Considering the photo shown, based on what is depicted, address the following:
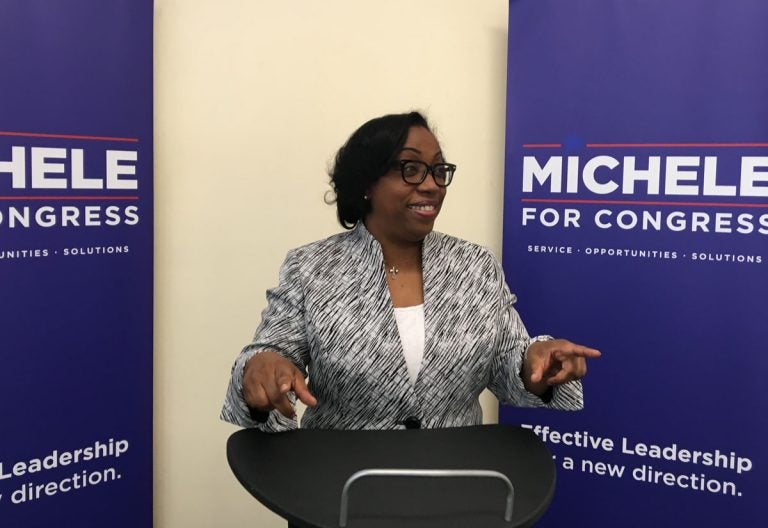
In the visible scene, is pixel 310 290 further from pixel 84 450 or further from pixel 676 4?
pixel 676 4

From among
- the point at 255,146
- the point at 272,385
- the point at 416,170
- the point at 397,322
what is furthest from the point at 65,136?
the point at 272,385

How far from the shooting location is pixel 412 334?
5.70 ft

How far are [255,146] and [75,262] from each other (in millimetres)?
771

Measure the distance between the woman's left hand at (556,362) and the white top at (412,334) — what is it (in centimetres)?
25

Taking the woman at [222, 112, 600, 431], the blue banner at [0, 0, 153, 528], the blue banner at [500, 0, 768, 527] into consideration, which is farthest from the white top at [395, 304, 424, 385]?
the blue banner at [0, 0, 153, 528]

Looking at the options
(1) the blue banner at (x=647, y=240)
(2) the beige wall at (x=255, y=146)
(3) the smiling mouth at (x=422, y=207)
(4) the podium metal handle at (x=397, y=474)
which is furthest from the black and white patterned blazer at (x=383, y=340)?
(2) the beige wall at (x=255, y=146)

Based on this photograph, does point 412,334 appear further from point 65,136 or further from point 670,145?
point 65,136

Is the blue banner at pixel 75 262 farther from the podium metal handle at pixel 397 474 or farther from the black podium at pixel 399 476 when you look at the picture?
the podium metal handle at pixel 397 474

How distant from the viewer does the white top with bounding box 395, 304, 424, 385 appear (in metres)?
1.70

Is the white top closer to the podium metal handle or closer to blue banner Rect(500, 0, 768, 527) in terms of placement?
the podium metal handle

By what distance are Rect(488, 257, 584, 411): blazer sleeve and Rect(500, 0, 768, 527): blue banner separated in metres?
0.85

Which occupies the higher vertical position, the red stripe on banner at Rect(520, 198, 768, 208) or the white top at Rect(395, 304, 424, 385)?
the red stripe on banner at Rect(520, 198, 768, 208)

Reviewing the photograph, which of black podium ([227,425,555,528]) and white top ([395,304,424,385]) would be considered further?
white top ([395,304,424,385])

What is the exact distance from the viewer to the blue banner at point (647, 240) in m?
2.36
